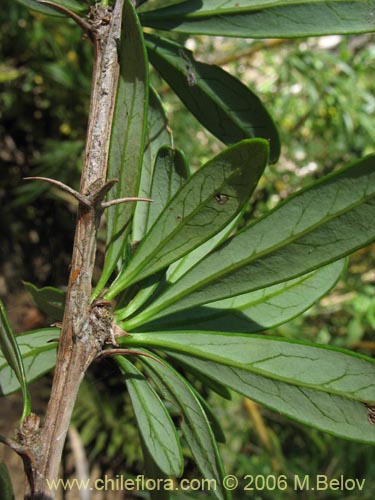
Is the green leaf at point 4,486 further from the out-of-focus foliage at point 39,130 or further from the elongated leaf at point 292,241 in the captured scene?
the out-of-focus foliage at point 39,130

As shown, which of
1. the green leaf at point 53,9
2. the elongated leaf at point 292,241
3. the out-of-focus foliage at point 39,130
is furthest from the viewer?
the out-of-focus foliage at point 39,130

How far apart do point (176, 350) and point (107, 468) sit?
120 cm

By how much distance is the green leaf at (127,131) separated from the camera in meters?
0.34

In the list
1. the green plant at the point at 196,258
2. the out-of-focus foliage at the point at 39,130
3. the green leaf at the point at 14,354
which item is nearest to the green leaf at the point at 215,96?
the green plant at the point at 196,258

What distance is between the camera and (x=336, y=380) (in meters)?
0.34

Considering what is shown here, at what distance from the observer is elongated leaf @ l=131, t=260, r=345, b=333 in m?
0.42

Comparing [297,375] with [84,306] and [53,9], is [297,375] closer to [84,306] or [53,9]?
[84,306]

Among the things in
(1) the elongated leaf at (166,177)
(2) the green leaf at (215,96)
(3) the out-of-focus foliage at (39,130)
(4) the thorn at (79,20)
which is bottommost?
(1) the elongated leaf at (166,177)

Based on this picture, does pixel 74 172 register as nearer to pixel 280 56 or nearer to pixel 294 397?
pixel 280 56

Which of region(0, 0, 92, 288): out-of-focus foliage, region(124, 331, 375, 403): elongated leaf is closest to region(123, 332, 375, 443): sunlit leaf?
region(124, 331, 375, 403): elongated leaf

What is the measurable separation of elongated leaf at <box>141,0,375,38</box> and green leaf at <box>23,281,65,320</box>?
23cm

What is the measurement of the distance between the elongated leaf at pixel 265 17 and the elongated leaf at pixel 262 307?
0.19 metres

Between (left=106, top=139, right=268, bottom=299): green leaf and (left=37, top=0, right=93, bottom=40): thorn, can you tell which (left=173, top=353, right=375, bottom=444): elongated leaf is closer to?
(left=106, top=139, right=268, bottom=299): green leaf

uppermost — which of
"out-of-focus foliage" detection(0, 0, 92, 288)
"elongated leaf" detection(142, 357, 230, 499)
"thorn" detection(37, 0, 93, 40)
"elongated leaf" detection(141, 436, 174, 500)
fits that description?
"out-of-focus foliage" detection(0, 0, 92, 288)
